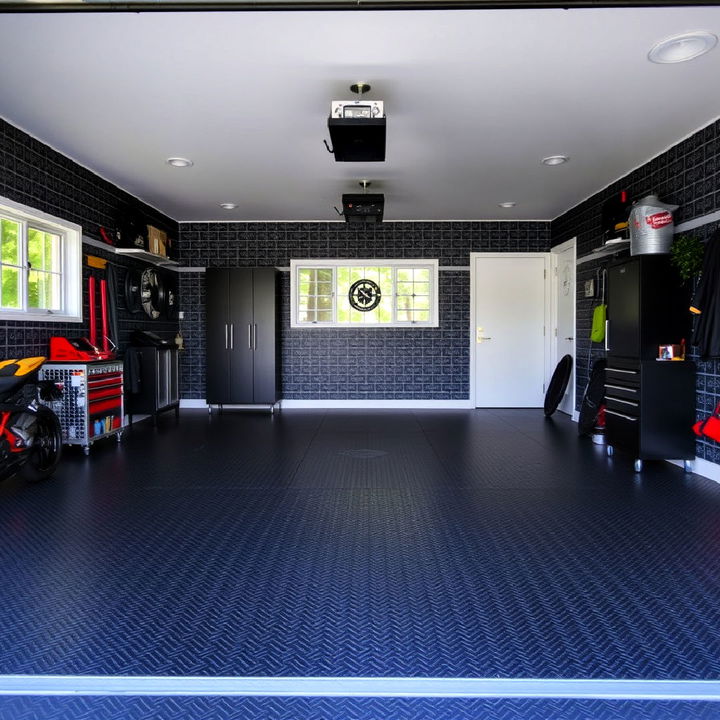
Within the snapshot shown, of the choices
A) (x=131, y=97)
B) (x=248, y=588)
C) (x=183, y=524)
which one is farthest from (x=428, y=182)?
(x=248, y=588)

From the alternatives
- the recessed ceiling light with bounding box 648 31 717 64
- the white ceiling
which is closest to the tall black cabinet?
the white ceiling

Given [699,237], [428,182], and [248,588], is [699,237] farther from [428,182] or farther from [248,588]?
[248,588]

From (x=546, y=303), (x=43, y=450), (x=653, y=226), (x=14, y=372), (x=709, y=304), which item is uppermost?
(x=653, y=226)

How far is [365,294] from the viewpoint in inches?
→ 334

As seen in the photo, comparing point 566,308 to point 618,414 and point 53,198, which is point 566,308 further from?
point 53,198

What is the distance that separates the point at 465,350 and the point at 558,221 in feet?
7.44

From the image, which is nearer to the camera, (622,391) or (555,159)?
(622,391)

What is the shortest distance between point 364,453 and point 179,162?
3.37 m

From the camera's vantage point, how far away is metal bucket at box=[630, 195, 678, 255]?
462 centimetres

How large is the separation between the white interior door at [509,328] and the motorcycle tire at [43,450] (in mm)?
5788

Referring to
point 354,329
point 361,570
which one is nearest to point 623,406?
point 361,570

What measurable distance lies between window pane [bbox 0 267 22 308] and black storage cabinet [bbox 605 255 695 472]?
5.18 meters

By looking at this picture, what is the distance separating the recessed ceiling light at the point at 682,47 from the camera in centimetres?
309

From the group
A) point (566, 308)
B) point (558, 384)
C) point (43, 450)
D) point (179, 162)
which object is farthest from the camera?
point (566, 308)
